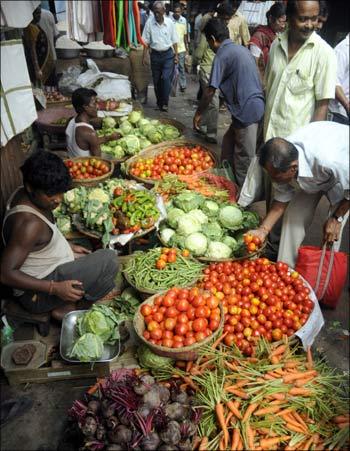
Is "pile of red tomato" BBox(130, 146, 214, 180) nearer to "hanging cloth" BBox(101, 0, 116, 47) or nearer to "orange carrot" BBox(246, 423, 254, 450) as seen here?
"hanging cloth" BBox(101, 0, 116, 47)

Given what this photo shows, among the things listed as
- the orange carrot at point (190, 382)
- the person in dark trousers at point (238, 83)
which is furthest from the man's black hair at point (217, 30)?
the orange carrot at point (190, 382)

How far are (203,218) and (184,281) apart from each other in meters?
0.95

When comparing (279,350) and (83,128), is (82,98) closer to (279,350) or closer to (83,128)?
(83,128)

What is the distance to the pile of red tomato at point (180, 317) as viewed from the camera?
252 cm

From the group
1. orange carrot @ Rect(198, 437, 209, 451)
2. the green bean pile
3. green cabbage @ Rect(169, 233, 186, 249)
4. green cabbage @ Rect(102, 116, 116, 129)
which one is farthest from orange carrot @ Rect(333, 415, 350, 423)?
green cabbage @ Rect(102, 116, 116, 129)

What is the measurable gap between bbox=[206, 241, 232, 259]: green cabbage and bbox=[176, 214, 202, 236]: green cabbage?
9.8 inches

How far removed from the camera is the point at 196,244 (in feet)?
11.2

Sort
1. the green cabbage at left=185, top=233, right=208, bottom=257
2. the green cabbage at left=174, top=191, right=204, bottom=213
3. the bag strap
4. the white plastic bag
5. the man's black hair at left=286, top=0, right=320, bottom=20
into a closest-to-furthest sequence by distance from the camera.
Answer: the bag strap < the man's black hair at left=286, top=0, right=320, bottom=20 < the green cabbage at left=185, top=233, right=208, bottom=257 < the green cabbage at left=174, top=191, right=204, bottom=213 < the white plastic bag

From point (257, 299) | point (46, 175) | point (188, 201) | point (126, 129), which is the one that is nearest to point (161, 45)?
point (126, 129)

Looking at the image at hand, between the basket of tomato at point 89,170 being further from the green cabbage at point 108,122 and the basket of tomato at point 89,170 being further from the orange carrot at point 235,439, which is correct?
the orange carrot at point 235,439

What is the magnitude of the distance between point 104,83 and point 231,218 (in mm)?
4538

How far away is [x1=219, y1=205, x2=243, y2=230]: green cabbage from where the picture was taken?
12.4 ft

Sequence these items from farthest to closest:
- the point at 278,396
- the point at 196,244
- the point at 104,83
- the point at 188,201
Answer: the point at 104,83 → the point at 188,201 → the point at 196,244 → the point at 278,396

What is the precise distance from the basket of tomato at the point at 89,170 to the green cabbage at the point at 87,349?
7.34 feet
